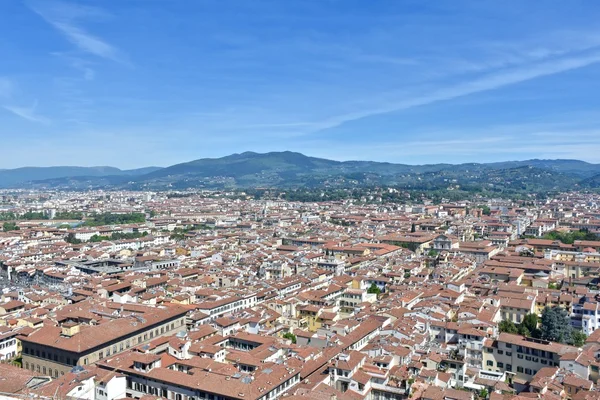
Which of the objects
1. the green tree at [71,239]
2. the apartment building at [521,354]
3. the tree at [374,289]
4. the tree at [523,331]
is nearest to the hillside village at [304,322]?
the apartment building at [521,354]

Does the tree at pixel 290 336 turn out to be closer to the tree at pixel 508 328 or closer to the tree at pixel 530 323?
the tree at pixel 508 328

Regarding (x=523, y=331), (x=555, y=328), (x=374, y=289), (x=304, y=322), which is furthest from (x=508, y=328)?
(x=374, y=289)

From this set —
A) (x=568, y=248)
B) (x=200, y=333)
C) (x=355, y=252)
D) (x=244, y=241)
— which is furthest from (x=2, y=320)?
(x=568, y=248)

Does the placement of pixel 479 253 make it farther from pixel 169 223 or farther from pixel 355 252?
pixel 169 223

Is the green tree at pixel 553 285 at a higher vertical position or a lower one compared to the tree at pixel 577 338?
lower

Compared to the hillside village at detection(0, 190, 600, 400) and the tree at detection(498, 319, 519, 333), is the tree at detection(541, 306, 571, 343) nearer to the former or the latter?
the hillside village at detection(0, 190, 600, 400)

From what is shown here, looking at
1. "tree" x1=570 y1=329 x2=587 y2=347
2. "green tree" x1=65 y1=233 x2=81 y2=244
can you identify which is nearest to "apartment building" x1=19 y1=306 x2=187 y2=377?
"tree" x1=570 y1=329 x2=587 y2=347
